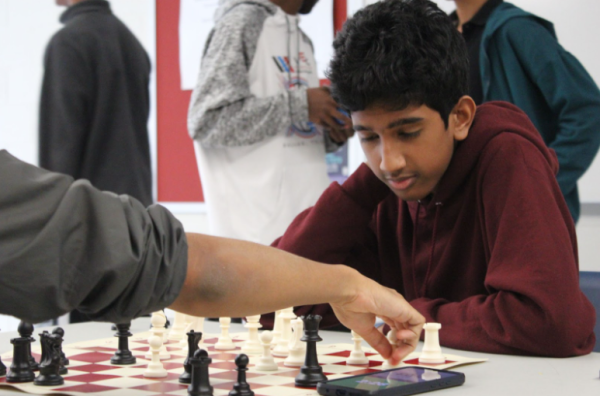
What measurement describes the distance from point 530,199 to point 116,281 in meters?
0.88

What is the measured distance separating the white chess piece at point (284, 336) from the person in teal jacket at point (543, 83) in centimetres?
120

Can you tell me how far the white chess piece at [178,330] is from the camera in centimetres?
147

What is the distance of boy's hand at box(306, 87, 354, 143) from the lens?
2326 millimetres

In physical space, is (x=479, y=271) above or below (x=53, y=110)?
below

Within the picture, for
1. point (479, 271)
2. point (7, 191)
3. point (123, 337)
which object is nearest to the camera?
point (7, 191)

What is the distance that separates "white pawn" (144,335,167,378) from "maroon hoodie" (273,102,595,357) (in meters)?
0.55

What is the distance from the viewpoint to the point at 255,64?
2400mm

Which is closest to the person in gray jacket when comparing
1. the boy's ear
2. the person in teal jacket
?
the boy's ear

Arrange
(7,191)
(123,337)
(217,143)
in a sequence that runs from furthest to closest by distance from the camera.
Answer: (217,143), (123,337), (7,191)

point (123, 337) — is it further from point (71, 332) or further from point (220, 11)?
point (220, 11)

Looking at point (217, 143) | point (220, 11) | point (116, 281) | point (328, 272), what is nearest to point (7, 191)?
point (116, 281)

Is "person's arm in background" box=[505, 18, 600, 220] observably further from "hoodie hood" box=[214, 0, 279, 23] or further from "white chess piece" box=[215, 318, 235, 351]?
"white chess piece" box=[215, 318, 235, 351]

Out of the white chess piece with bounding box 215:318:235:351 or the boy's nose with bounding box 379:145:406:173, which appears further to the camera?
the boy's nose with bounding box 379:145:406:173

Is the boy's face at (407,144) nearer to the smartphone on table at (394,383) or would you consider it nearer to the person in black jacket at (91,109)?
the smartphone on table at (394,383)
